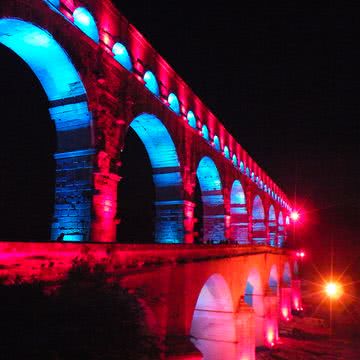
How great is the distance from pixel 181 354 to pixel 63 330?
5222 mm

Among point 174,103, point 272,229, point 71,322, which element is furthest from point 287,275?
point 71,322

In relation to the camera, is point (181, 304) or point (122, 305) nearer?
point (122, 305)

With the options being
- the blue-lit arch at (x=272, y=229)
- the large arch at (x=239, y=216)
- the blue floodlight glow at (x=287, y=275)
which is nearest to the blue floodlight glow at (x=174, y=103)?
the large arch at (x=239, y=216)

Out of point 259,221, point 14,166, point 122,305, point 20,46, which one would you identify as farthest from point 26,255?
point 259,221

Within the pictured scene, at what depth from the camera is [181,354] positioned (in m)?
9.24

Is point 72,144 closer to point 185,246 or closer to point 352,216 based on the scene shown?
point 185,246

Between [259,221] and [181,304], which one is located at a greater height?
[259,221]

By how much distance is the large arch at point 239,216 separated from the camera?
26.4 m

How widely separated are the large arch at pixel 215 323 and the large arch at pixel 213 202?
6.55 metres

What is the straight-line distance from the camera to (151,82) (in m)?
15.0

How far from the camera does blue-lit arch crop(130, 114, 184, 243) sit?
15.6 metres

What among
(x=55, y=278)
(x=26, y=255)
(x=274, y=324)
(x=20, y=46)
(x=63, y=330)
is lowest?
(x=274, y=324)

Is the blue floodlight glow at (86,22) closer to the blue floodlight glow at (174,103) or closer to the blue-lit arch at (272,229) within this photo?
the blue floodlight glow at (174,103)

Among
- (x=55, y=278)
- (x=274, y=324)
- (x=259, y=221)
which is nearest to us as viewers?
(x=55, y=278)
